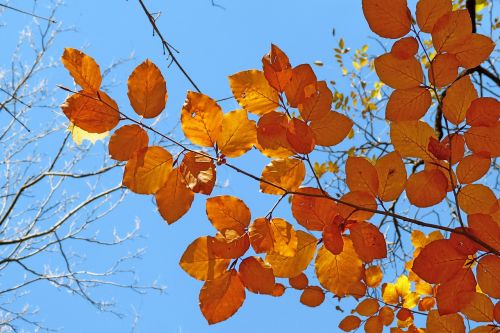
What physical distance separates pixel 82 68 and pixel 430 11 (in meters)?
0.48

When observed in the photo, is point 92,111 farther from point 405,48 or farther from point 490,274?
point 490,274

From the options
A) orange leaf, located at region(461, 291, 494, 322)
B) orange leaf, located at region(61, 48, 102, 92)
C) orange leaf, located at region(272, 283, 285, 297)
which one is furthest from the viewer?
orange leaf, located at region(272, 283, 285, 297)

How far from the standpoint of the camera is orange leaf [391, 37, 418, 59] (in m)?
0.62

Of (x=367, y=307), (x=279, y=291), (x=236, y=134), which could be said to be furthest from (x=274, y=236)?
(x=367, y=307)

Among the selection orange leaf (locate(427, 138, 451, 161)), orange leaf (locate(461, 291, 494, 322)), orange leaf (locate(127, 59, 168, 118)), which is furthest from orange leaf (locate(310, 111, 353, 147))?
orange leaf (locate(461, 291, 494, 322))

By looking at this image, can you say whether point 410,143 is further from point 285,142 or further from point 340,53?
point 340,53

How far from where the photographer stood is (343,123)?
62 centimetres

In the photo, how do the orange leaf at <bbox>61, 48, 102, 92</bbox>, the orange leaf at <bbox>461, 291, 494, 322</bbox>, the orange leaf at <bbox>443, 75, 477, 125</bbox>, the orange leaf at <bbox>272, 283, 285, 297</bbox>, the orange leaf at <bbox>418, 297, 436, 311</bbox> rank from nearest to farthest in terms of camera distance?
1. the orange leaf at <bbox>61, 48, 102, 92</bbox>
2. the orange leaf at <bbox>443, 75, 477, 125</bbox>
3. the orange leaf at <bbox>461, 291, 494, 322</bbox>
4. the orange leaf at <bbox>272, 283, 285, 297</bbox>
5. the orange leaf at <bbox>418, 297, 436, 311</bbox>

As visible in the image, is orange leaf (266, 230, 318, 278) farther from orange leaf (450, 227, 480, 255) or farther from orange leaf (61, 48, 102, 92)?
orange leaf (61, 48, 102, 92)

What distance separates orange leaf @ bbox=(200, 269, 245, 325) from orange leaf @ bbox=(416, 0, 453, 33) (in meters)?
0.44

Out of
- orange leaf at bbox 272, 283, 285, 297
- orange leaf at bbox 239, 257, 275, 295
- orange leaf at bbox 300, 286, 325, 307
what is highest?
orange leaf at bbox 300, 286, 325, 307

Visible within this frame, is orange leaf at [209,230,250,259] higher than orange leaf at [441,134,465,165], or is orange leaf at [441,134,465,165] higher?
orange leaf at [441,134,465,165]

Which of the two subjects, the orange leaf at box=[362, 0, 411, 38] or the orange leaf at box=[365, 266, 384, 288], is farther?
the orange leaf at box=[365, 266, 384, 288]

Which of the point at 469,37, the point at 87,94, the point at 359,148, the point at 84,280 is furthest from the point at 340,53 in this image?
the point at 84,280
